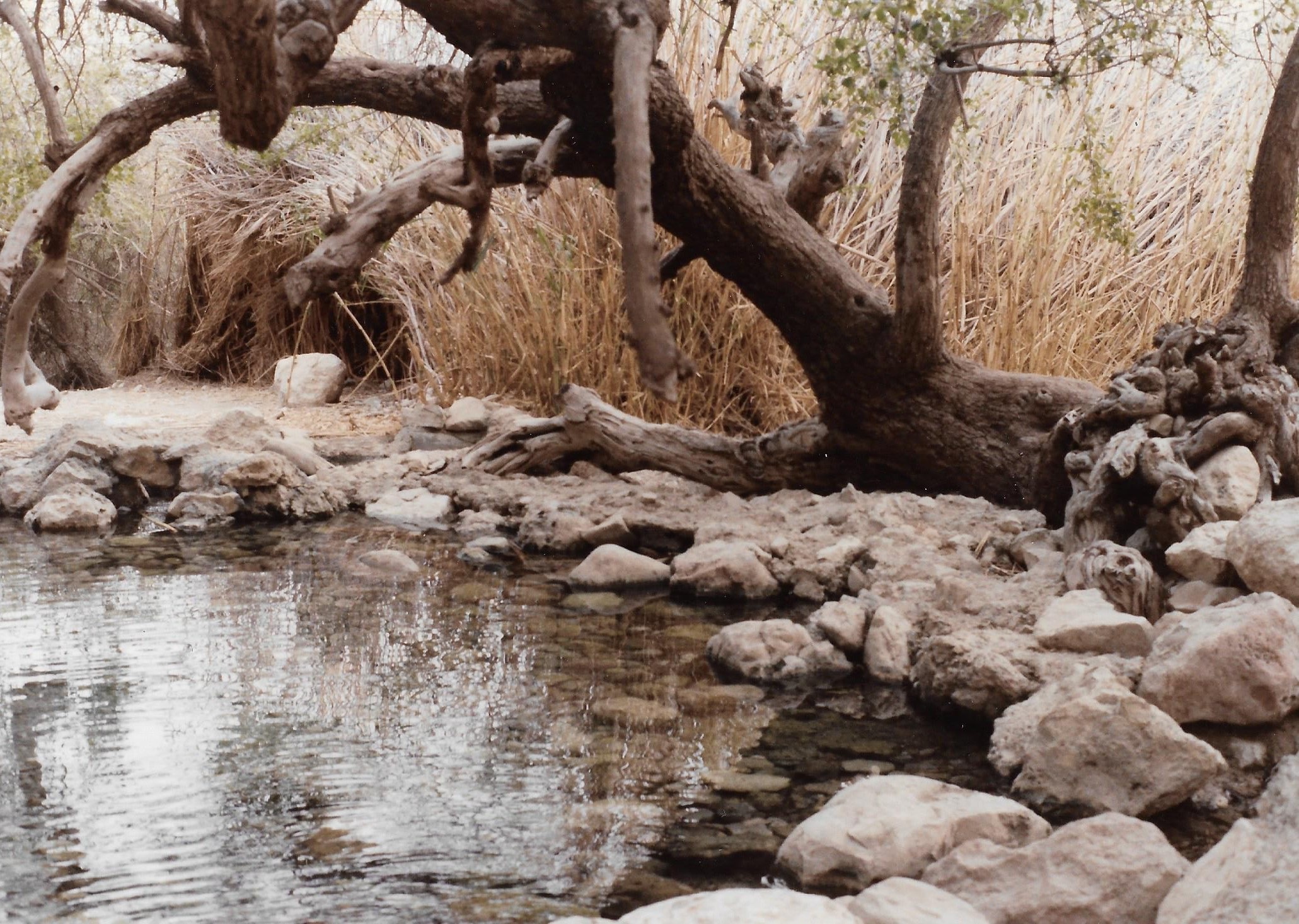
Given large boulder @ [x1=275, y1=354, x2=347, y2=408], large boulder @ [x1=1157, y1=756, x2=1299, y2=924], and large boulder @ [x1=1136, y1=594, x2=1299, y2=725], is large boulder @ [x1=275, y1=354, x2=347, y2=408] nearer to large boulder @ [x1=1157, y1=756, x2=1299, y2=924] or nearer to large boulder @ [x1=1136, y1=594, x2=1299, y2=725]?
large boulder @ [x1=1136, y1=594, x2=1299, y2=725]

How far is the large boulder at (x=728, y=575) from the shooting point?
10.3 feet

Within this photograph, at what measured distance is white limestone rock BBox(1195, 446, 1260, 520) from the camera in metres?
2.72

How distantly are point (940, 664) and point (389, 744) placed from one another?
1.00m

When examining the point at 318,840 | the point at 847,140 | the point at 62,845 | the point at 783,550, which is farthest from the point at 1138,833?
the point at 847,140

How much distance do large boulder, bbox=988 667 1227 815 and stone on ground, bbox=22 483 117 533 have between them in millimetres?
3062

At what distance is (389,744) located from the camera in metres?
2.12

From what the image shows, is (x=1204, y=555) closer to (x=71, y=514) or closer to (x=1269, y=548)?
(x=1269, y=548)

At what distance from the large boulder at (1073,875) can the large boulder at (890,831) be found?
0.07 metres

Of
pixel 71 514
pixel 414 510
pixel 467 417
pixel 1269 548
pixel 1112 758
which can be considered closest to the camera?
pixel 1112 758

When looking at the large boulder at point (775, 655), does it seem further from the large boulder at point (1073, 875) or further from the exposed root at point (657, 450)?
the exposed root at point (657, 450)

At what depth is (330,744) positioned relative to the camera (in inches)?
83.7

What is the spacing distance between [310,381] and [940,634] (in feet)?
16.8

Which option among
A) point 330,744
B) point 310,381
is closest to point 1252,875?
point 330,744

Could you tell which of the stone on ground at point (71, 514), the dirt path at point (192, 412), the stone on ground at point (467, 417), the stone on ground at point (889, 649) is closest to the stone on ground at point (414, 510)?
the stone on ground at point (467, 417)
